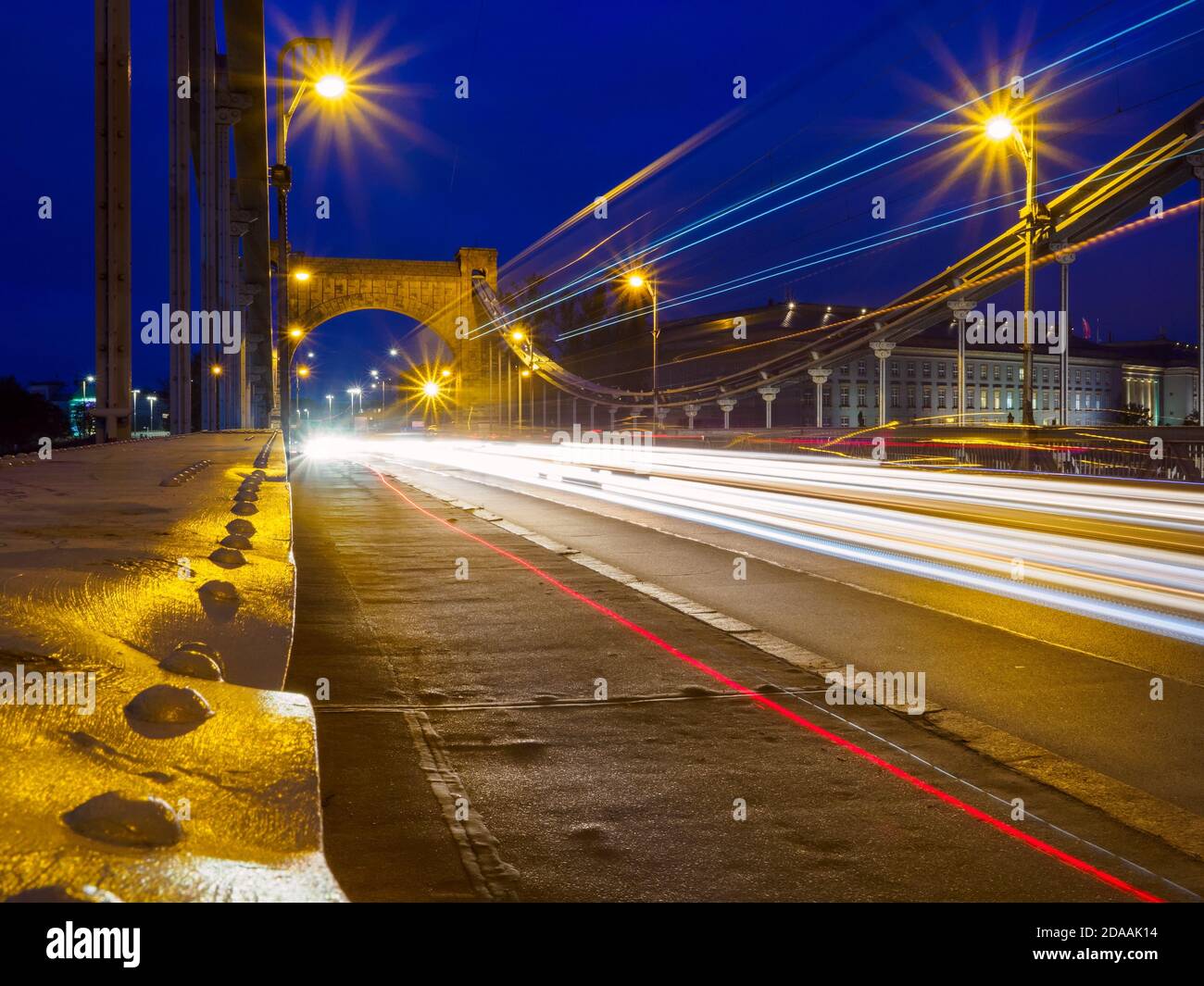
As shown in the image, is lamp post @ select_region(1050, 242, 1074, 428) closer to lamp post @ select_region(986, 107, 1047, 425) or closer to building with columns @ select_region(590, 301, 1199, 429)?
lamp post @ select_region(986, 107, 1047, 425)

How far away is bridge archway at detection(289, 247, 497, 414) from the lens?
307 ft

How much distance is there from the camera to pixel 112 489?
8.48 metres

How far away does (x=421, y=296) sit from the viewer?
9650 cm

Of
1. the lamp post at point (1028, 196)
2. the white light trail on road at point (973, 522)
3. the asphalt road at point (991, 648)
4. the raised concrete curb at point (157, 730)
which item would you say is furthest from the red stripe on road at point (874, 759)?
the lamp post at point (1028, 196)

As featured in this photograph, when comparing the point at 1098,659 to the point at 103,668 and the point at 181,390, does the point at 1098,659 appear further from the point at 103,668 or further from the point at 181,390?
the point at 181,390

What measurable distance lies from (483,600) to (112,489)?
10.7 feet

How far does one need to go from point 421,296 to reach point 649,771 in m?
93.9

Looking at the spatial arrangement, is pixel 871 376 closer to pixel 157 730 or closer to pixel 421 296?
pixel 421 296

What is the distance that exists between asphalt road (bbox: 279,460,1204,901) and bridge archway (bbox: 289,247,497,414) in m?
86.3

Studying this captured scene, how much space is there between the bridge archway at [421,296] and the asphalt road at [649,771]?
283 ft

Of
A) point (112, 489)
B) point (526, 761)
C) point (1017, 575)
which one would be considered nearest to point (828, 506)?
point (1017, 575)

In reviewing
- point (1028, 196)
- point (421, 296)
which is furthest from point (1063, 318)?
point (421, 296)

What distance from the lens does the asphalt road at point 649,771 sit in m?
3.97
